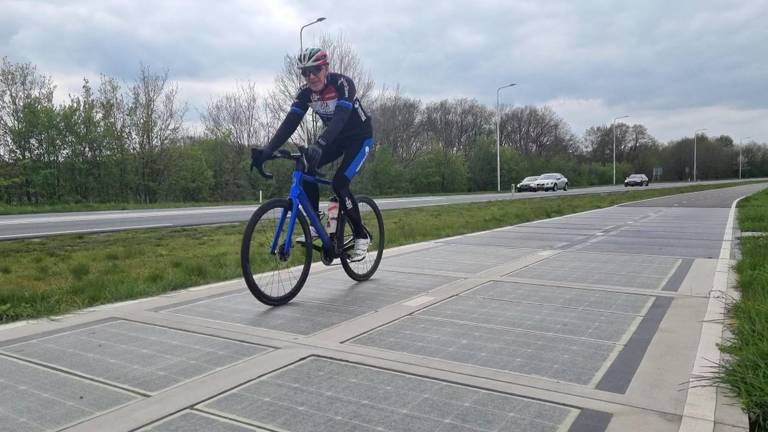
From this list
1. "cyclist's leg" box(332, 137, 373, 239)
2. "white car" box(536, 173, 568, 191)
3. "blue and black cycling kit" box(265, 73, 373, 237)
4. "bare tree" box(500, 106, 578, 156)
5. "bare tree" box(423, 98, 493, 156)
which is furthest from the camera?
"bare tree" box(500, 106, 578, 156)

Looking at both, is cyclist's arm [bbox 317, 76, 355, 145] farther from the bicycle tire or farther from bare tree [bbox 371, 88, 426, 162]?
bare tree [bbox 371, 88, 426, 162]

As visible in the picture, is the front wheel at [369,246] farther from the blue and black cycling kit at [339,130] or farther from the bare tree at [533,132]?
the bare tree at [533,132]

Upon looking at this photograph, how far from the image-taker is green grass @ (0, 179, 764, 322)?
15.2 feet

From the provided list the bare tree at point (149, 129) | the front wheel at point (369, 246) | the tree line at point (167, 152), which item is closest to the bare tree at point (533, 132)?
the tree line at point (167, 152)

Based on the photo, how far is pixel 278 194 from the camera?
35812 mm

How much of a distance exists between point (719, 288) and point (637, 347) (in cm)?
210

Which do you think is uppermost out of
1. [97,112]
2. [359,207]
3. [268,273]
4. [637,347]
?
[97,112]

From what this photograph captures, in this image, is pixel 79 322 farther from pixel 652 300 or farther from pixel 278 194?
pixel 278 194

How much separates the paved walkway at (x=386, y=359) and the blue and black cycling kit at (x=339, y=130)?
35.3 inches

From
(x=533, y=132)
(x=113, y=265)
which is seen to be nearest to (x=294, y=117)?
(x=113, y=265)

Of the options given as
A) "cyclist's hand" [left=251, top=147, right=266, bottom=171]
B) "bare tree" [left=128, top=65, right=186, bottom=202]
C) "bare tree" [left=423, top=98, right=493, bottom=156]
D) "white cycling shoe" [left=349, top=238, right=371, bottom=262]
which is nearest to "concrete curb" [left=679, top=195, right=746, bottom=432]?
"white cycling shoe" [left=349, top=238, right=371, bottom=262]

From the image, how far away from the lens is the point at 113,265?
6781 mm

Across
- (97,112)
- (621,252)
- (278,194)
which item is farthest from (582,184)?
(621,252)

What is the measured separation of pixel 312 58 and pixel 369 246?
1904mm
